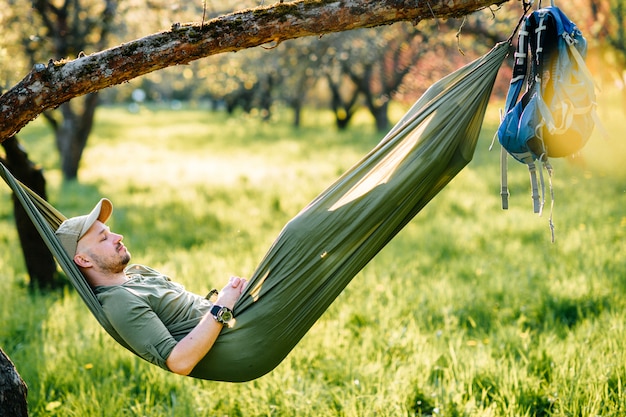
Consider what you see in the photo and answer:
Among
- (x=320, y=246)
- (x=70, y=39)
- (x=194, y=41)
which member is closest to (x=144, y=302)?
(x=320, y=246)

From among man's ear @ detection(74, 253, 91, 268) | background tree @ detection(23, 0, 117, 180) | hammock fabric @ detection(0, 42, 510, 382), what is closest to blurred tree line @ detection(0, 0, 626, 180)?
background tree @ detection(23, 0, 117, 180)

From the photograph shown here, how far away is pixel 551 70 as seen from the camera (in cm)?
231

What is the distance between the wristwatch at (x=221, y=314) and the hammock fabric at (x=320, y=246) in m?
0.04

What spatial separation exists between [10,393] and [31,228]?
7.85 feet

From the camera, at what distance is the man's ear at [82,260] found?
2.37 meters

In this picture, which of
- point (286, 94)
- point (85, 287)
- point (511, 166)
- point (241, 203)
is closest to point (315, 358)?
point (85, 287)

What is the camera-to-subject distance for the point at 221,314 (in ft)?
7.27

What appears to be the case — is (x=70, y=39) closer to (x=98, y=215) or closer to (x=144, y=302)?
(x=98, y=215)

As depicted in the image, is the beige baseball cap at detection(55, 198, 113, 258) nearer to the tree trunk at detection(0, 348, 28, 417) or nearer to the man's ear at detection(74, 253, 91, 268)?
the man's ear at detection(74, 253, 91, 268)

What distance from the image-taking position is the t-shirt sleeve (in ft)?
7.14

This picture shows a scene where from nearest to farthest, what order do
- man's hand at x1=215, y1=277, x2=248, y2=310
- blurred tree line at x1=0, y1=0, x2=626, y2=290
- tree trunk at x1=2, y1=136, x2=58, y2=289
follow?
man's hand at x1=215, y1=277, x2=248, y2=310
tree trunk at x1=2, y1=136, x2=58, y2=289
blurred tree line at x1=0, y1=0, x2=626, y2=290

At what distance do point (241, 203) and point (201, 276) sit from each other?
10.3 feet

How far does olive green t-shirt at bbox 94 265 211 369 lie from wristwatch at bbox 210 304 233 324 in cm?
17

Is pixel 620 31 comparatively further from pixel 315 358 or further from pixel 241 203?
pixel 315 358
